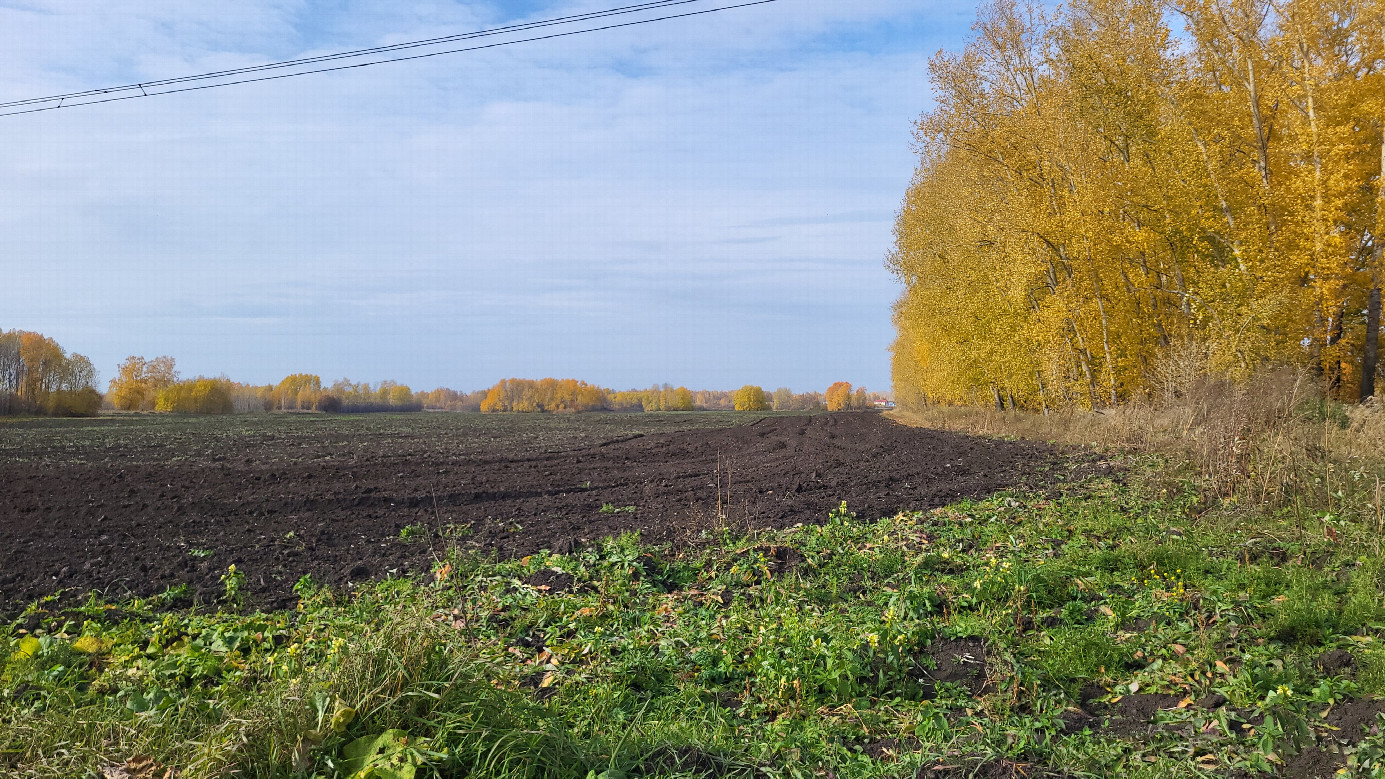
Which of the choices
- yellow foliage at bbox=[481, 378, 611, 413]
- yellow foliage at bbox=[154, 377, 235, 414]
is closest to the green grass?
yellow foliage at bbox=[154, 377, 235, 414]

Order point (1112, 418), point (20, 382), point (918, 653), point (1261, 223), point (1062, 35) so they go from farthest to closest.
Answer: point (20, 382)
point (1062, 35)
point (1261, 223)
point (1112, 418)
point (918, 653)

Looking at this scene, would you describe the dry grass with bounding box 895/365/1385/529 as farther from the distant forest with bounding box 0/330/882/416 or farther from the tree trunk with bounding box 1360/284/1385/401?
the distant forest with bounding box 0/330/882/416

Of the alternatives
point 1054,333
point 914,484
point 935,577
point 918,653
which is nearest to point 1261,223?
point 1054,333

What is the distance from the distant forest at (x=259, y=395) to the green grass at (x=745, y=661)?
223 feet

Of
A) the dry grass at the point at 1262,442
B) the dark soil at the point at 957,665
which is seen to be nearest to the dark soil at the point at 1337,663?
the dark soil at the point at 957,665

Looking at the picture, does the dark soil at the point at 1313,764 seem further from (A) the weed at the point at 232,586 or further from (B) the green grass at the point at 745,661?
(A) the weed at the point at 232,586

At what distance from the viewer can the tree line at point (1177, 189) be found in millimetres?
16922

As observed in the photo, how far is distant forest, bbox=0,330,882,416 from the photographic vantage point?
59.7m

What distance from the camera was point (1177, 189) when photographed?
1722 cm

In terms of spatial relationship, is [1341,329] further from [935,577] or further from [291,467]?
[291,467]

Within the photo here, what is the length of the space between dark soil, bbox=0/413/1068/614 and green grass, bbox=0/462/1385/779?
3.30 ft

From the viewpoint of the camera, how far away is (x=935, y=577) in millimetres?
6594

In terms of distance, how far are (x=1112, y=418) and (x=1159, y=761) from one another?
1341cm

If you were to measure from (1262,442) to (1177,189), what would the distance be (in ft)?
35.6
